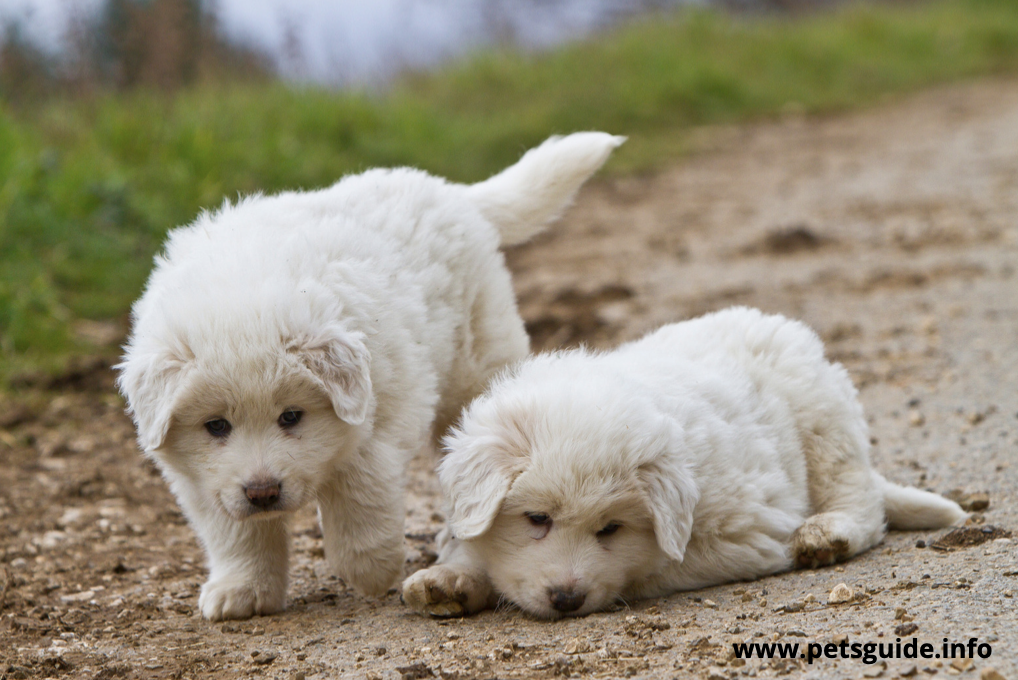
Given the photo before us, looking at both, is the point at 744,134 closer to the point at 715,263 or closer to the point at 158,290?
the point at 715,263

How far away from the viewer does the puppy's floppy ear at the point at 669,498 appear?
2.97 metres

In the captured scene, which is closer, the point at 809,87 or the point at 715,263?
the point at 715,263

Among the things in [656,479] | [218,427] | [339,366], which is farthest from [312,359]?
[656,479]

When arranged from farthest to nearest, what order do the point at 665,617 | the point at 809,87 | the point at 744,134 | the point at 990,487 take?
the point at 809,87, the point at 744,134, the point at 990,487, the point at 665,617

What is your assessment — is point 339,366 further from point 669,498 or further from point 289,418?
point 669,498

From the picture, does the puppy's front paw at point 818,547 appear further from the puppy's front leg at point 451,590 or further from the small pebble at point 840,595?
the puppy's front leg at point 451,590

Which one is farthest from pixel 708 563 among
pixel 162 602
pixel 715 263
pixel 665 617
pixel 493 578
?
pixel 715 263

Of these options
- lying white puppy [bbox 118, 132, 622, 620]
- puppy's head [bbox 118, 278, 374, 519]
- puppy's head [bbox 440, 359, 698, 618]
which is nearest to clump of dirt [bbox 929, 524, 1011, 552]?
puppy's head [bbox 440, 359, 698, 618]

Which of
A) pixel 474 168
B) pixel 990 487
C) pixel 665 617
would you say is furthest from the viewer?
pixel 474 168

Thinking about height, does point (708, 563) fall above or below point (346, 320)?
below

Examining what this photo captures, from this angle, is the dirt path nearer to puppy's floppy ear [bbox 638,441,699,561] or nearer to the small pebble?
the small pebble

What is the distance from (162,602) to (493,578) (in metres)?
1.18

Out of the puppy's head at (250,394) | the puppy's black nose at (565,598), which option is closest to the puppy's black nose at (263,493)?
the puppy's head at (250,394)

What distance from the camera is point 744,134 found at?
38.4 feet
